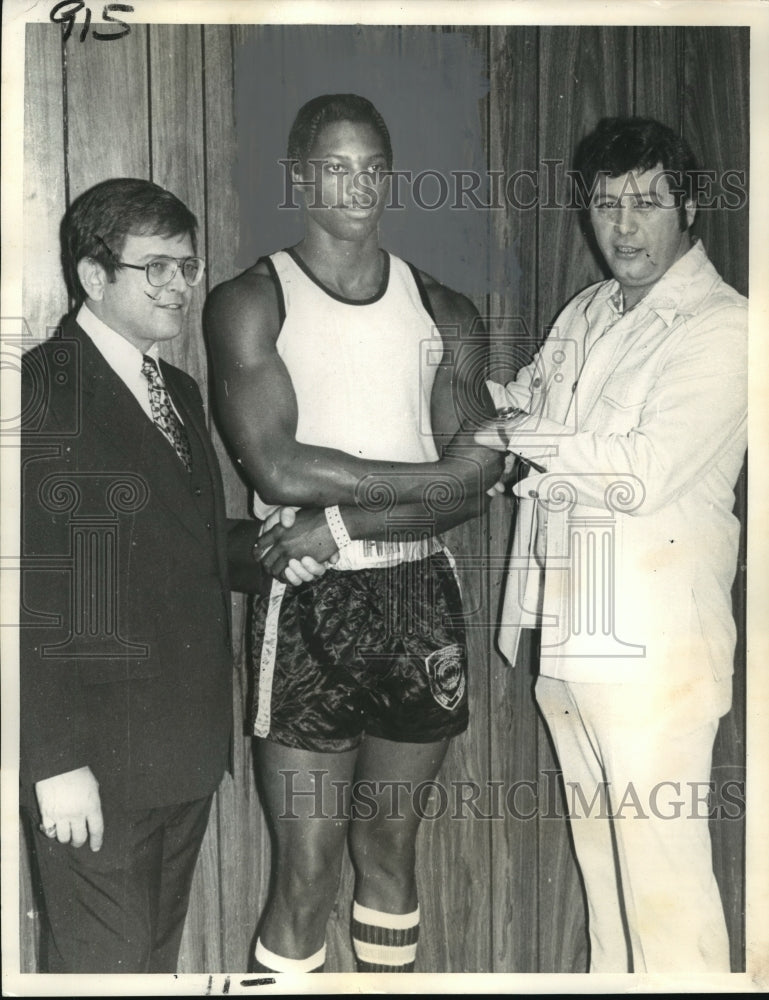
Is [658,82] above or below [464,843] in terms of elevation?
above

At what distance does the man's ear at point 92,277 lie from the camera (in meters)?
1.79

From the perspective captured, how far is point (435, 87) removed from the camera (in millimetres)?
1825

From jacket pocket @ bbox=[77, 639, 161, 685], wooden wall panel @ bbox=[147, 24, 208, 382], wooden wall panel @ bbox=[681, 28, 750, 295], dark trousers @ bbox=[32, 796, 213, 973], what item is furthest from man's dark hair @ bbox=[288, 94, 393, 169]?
dark trousers @ bbox=[32, 796, 213, 973]

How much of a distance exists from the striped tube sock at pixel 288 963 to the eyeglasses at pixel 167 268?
109 centimetres

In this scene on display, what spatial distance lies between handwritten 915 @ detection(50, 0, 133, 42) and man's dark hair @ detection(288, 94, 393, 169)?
32cm

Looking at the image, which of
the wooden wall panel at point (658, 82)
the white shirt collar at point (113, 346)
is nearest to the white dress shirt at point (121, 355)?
the white shirt collar at point (113, 346)

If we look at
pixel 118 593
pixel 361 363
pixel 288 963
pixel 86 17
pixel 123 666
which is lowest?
pixel 288 963

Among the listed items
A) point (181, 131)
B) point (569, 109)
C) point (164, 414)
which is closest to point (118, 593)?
point (164, 414)

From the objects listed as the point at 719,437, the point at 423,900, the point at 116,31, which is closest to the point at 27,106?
the point at 116,31

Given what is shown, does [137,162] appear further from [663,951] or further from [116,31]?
[663,951]
